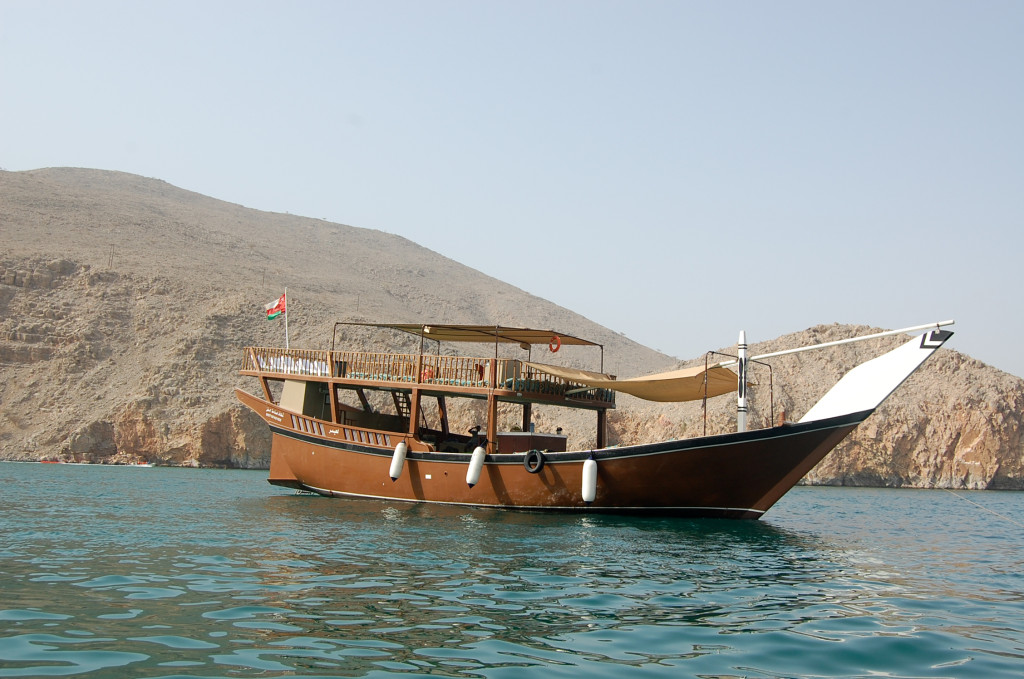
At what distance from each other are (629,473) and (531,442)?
388 cm

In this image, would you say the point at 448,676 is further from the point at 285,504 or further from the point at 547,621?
the point at 285,504

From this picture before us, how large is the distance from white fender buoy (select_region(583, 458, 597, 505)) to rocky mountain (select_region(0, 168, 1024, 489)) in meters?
11.2

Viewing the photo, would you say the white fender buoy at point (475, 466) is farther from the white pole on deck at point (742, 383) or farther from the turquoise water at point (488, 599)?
the white pole on deck at point (742, 383)

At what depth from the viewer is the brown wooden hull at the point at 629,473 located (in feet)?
55.9

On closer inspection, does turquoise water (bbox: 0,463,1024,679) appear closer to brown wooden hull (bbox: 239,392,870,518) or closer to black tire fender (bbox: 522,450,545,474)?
brown wooden hull (bbox: 239,392,870,518)

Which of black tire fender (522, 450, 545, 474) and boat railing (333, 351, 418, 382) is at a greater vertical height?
boat railing (333, 351, 418, 382)

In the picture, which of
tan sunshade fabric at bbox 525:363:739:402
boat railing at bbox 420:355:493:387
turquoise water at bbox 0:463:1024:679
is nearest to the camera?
turquoise water at bbox 0:463:1024:679

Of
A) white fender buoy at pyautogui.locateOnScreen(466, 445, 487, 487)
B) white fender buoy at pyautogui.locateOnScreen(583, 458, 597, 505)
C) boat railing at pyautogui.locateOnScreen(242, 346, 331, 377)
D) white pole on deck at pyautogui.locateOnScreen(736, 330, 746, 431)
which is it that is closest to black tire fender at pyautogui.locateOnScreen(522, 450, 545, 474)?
white fender buoy at pyautogui.locateOnScreen(466, 445, 487, 487)

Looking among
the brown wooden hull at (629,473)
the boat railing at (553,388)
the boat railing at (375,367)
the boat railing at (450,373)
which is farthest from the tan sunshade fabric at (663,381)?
the boat railing at (375,367)

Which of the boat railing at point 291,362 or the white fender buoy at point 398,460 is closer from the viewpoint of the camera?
the white fender buoy at point 398,460

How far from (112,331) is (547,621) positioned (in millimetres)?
54962

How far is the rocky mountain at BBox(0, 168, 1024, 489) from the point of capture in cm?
4556

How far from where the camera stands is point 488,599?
29.5 feet

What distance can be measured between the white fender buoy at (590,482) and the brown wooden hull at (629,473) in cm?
20
